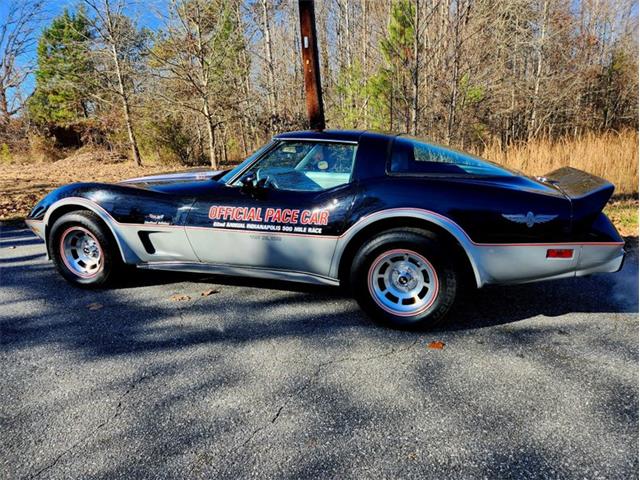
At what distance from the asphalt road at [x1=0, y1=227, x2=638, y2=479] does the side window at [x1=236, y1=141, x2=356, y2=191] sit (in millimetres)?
975

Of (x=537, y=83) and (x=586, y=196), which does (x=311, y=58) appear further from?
(x=537, y=83)

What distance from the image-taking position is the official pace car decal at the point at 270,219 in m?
3.07

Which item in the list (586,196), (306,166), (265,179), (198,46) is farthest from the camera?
(198,46)

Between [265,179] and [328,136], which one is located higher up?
[328,136]

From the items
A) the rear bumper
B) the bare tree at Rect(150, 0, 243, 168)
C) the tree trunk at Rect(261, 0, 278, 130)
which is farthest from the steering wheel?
the tree trunk at Rect(261, 0, 278, 130)

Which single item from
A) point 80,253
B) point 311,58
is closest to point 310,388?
point 80,253

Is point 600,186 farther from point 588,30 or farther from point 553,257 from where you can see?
point 588,30

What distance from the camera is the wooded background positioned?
1152 centimetres

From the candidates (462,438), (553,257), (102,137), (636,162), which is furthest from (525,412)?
(102,137)

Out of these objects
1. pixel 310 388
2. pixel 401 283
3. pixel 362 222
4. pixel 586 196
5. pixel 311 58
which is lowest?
pixel 310 388

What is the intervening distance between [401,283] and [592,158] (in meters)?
6.92

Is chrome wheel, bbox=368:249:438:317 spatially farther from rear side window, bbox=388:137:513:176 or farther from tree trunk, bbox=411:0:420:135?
tree trunk, bbox=411:0:420:135

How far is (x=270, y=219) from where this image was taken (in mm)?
3166

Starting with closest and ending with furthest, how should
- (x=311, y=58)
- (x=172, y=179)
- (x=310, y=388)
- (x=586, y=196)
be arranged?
1. (x=310, y=388)
2. (x=586, y=196)
3. (x=172, y=179)
4. (x=311, y=58)
